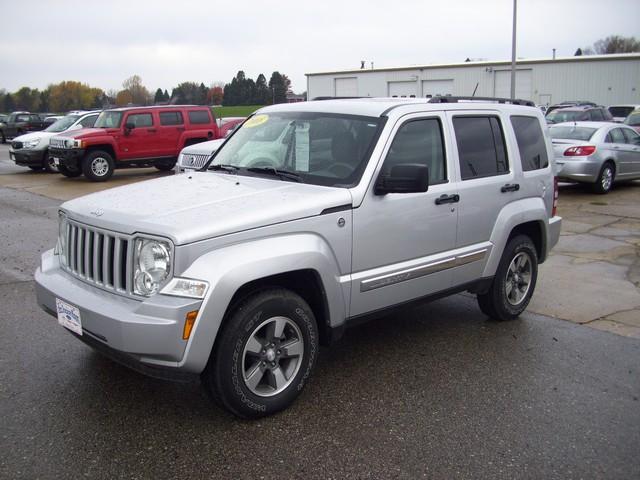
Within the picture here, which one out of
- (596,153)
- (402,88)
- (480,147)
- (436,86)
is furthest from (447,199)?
(402,88)

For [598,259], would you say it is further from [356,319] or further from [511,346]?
[356,319]

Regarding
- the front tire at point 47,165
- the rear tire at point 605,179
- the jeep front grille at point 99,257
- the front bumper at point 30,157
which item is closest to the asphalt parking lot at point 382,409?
the jeep front grille at point 99,257

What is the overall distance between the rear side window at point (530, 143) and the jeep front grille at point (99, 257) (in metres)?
3.68

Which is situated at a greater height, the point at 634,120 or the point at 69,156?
the point at 634,120

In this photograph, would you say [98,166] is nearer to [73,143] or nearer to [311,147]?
[73,143]

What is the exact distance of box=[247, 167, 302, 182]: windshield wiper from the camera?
4.40m

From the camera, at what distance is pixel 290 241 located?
148 inches

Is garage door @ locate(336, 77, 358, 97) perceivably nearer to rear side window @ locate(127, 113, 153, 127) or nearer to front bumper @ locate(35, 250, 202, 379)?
rear side window @ locate(127, 113, 153, 127)

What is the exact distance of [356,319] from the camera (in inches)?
168

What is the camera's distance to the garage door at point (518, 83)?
47.3 metres

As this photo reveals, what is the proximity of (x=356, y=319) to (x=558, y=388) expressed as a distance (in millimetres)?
1485

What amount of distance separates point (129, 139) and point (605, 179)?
40.1ft

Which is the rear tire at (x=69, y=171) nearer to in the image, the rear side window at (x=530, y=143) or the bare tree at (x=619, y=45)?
the rear side window at (x=530, y=143)

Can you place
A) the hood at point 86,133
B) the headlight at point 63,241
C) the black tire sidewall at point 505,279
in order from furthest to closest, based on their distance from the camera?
1. the hood at point 86,133
2. the black tire sidewall at point 505,279
3. the headlight at point 63,241
